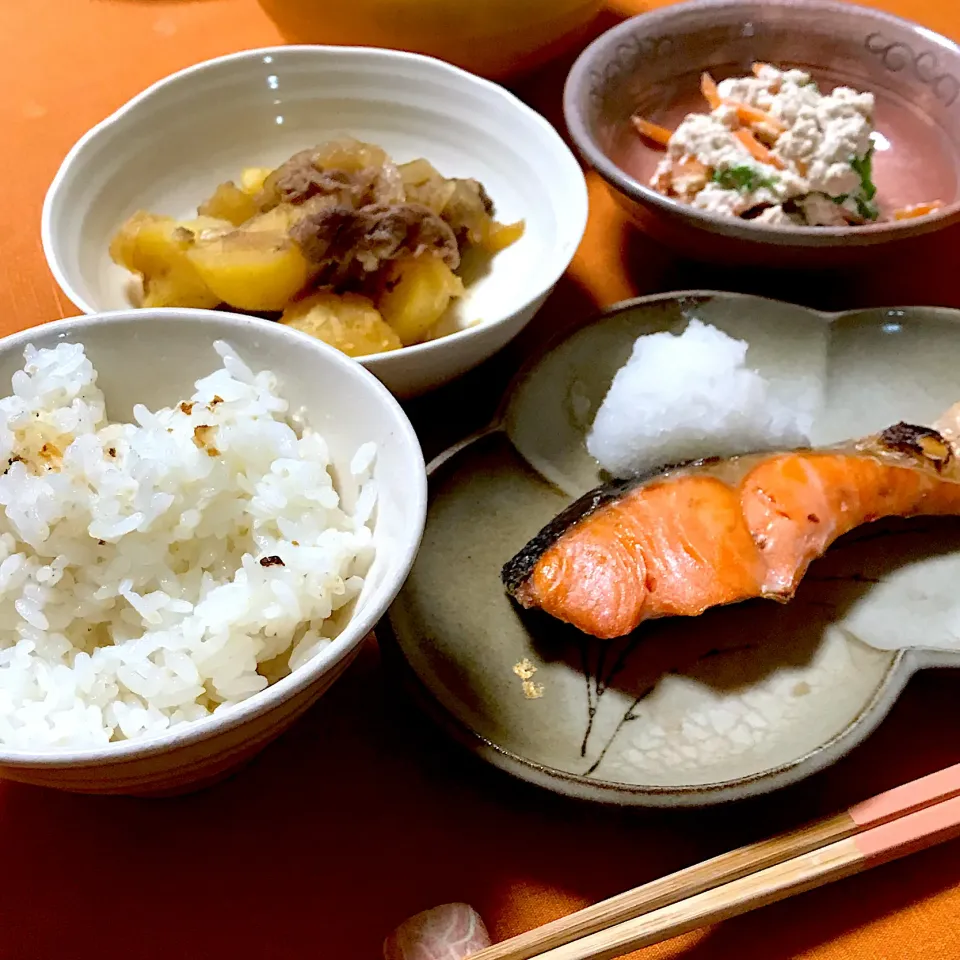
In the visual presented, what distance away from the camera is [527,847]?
1.09 metres

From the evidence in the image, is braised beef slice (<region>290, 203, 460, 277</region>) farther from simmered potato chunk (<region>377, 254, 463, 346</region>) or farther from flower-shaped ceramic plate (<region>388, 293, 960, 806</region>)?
flower-shaped ceramic plate (<region>388, 293, 960, 806</region>)

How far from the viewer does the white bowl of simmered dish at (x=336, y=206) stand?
141cm

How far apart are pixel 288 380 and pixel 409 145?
906mm

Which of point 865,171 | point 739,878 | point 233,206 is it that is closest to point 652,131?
point 865,171

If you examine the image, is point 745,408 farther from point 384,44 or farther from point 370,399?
point 384,44

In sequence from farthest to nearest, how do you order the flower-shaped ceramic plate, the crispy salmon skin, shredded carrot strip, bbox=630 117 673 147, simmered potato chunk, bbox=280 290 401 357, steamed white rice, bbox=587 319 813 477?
shredded carrot strip, bbox=630 117 673 147, steamed white rice, bbox=587 319 813 477, simmered potato chunk, bbox=280 290 401 357, the crispy salmon skin, the flower-shaped ceramic plate

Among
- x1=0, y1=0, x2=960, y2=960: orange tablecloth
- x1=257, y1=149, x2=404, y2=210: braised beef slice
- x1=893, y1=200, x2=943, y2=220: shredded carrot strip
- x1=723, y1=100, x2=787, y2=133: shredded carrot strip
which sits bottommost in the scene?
x1=0, y1=0, x2=960, y2=960: orange tablecloth

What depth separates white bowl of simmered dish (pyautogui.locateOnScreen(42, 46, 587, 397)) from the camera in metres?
1.41

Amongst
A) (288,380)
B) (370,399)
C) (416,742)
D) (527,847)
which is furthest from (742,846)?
(288,380)

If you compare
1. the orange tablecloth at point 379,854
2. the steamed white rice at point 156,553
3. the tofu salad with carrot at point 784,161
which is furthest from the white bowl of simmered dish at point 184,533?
the tofu salad with carrot at point 784,161

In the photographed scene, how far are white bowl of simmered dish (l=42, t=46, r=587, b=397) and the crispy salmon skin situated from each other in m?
0.33

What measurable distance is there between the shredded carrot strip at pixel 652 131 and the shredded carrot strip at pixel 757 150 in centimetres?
19

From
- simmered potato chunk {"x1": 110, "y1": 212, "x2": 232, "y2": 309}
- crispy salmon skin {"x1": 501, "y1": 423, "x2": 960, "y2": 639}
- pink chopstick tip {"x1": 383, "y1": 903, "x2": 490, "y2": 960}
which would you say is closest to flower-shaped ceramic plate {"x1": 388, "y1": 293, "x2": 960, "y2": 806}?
crispy salmon skin {"x1": 501, "y1": 423, "x2": 960, "y2": 639}

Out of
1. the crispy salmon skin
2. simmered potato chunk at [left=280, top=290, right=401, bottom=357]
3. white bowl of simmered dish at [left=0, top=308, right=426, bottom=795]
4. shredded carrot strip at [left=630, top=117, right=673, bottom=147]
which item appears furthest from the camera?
shredded carrot strip at [left=630, top=117, right=673, bottom=147]
